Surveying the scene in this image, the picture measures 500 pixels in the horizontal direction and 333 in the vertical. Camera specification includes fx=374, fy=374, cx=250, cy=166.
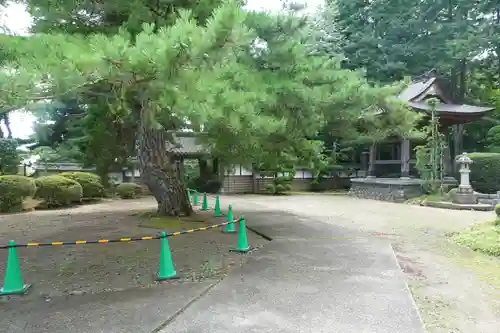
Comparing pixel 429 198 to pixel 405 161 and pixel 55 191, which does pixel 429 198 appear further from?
pixel 55 191

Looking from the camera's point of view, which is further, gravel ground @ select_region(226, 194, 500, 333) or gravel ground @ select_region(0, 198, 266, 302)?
gravel ground @ select_region(0, 198, 266, 302)

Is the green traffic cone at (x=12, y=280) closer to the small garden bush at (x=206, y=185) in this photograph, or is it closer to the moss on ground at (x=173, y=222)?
the moss on ground at (x=173, y=222)

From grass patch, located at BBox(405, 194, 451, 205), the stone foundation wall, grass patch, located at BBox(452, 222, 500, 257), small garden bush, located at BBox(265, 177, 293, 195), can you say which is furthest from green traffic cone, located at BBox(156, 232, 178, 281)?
small garden bush, located at BBox(265, 177, 293, 195)

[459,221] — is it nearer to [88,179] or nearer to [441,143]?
[441,143]

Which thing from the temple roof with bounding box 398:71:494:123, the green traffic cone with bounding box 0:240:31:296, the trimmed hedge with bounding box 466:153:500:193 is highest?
the temple roof with bounding box 398:71:494:123

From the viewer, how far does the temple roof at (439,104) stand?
1597 cm

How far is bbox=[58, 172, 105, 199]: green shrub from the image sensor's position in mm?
14667

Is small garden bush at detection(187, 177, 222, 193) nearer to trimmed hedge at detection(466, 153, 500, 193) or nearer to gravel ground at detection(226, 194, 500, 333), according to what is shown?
gravel ground at detection(226, 194, 500, 333)

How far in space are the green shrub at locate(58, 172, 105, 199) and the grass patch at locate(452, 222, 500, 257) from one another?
12.8 metres

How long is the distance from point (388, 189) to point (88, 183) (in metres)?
12.8

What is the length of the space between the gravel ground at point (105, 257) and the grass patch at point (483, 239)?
3.65 m

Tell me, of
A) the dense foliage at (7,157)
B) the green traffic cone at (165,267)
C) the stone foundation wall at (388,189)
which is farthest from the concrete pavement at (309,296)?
the dense foliage at (7,157)

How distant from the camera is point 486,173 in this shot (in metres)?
15.3

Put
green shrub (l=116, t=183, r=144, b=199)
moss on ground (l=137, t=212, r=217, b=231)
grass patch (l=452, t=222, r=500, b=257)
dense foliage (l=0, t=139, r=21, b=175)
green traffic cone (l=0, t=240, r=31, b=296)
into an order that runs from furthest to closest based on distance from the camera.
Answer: green shrub (l=116, t=183, r=144, b=199)
dense foliage (l=0, t=139, r=21, b=175)
moss on ground (l=137, t=212, r=217, b=231)
grass patch (l=452, t=222, r=500, b=257)
green traffic cone (l=0, t=240, r=31, b=296)
